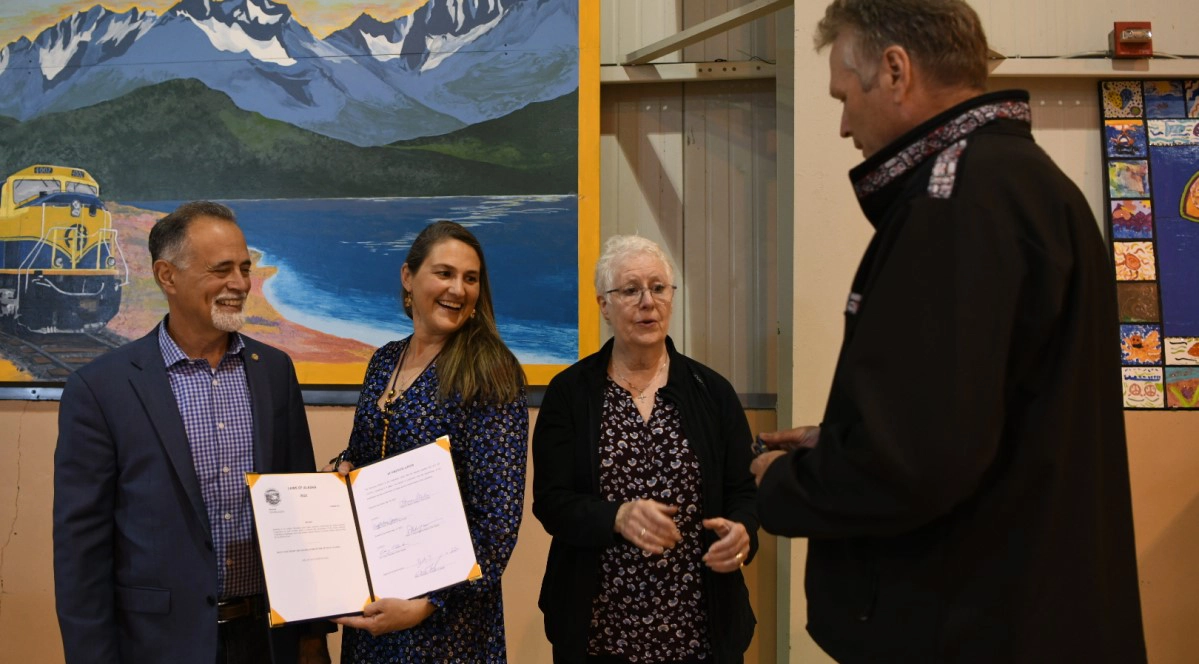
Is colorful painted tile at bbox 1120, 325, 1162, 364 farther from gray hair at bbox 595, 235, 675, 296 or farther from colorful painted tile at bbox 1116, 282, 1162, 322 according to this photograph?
gray hair at bbox 595, 235, 675, 296

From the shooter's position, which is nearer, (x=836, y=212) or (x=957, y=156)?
(x=957, y=156)

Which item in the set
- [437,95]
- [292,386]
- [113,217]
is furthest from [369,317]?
[292,386]

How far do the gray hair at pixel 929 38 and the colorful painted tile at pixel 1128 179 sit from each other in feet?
8.84

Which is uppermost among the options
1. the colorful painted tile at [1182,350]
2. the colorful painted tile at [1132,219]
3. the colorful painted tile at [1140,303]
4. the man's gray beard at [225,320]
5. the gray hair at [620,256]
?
the colorful painted tile at [1132,219]

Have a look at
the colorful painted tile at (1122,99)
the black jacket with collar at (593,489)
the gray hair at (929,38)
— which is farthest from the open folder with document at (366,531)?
the colorful painted tile at (1122,99)

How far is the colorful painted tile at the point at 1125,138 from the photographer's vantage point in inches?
146

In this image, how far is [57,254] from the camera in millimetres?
Result: 4105

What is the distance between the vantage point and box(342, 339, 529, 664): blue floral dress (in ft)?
7.22

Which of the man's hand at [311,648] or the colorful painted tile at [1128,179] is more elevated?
the colorful painted tile at [1128,179]

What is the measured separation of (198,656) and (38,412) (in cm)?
258

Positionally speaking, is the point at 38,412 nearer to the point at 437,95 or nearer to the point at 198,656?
the point at 437,95

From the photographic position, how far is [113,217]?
13.5 feet

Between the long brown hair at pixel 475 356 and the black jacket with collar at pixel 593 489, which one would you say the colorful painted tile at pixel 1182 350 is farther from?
the long brown hair at pixel 475 356

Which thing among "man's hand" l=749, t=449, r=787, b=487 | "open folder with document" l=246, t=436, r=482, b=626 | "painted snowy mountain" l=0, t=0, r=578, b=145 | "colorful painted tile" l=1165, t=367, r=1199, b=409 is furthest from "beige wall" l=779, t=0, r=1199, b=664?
"man's hand" l=749, t=449, r=787, b=487
